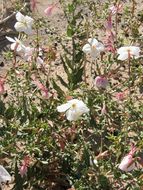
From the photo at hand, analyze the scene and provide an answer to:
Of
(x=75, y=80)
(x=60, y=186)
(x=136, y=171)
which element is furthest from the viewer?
(x=75, y=80)

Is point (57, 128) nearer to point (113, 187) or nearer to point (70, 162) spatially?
point (70, 162)

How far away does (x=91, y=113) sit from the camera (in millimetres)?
2852

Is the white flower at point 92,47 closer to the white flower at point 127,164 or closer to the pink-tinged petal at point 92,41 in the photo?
the pink-tinged petal at point 92,41

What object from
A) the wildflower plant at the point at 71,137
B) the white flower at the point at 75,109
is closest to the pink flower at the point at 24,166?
the wildflower plant at the point at 71,137

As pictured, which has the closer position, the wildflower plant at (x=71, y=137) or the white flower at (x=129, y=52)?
the wildflower plant at (x=71, y=137)

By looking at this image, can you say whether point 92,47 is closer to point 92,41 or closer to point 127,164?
point 92,41

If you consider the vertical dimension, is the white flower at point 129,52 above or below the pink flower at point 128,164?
above

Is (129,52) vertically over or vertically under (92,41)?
under

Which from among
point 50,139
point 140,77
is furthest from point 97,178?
point 140,77

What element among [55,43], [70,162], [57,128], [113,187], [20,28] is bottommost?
[113,187]

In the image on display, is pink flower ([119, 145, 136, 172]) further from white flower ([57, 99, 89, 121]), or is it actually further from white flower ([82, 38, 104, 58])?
white flower ([82, 38, 104, 58])

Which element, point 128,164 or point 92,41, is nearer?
point 128,164

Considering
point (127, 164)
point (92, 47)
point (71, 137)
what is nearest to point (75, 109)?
point (127, 164)

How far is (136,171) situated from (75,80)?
933mm
